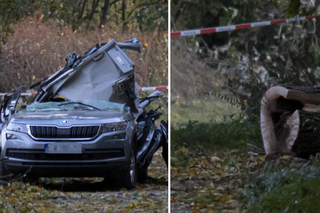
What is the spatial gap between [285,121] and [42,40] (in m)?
2.06

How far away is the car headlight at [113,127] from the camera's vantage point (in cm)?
758

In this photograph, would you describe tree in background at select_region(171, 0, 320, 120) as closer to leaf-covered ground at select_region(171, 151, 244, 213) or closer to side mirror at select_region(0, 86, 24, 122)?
leaf-covered ground at select_region(171, 151, 244, 213)

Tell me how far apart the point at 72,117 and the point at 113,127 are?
340 mm

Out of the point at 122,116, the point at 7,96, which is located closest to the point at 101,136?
the point at 122,116

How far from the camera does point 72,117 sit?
25.0ft

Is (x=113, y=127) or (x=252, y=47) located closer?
(x=113, y=127)

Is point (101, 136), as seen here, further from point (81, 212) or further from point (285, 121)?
point (285, 121)

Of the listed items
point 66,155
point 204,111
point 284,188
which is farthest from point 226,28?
point 284,188

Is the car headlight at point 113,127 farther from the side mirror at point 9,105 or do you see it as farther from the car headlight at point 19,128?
the side mirror at point 9,105

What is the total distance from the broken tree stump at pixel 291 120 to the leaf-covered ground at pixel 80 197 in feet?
3.26

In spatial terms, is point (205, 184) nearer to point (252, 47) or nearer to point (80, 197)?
point (80, 197)

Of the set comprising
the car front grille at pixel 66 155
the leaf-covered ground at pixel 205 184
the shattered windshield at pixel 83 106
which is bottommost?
the leaf-covered ground at pixel 205 184

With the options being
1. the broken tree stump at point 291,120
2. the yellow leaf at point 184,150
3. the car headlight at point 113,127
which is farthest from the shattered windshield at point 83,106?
the broken tree stump at point 291,120

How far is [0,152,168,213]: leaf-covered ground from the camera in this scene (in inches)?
303
